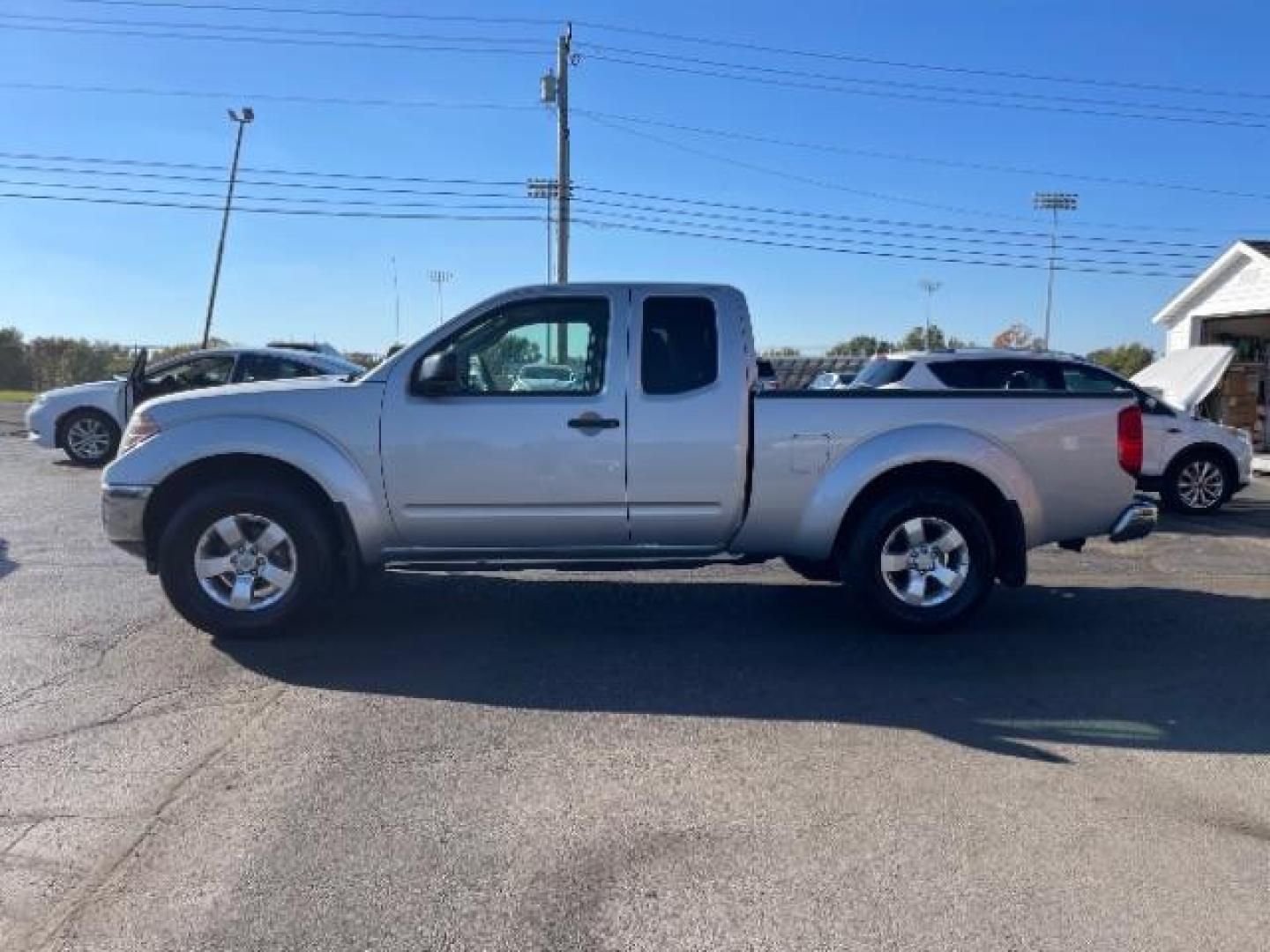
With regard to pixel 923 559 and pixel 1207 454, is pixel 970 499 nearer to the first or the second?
pixel 923 559

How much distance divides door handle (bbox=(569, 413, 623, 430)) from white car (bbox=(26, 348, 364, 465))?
8.58 m

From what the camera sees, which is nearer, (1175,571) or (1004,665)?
(1004,665)

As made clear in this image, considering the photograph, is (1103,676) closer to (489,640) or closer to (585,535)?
(585,535)

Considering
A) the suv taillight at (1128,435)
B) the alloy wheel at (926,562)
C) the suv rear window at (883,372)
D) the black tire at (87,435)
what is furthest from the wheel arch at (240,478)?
the black tire at (87,435)

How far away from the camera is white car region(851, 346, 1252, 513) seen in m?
11.0

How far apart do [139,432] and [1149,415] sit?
1021 cm

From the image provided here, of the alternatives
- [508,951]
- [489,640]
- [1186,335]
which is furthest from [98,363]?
[508,951]

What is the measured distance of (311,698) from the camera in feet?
16.0

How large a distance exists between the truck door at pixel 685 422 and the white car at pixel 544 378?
1.24 ft

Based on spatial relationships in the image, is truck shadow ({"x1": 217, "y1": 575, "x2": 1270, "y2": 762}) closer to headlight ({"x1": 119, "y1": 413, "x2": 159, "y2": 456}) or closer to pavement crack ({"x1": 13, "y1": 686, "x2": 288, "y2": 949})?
pavement crack ({"x1": 13, "y1": 686, "x2": 288, "y2": 949})

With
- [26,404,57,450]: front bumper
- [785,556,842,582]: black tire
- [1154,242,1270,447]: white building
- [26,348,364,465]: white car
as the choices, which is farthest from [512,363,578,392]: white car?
[1154,242,1270,447]: white building

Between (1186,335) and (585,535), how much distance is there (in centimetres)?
2169

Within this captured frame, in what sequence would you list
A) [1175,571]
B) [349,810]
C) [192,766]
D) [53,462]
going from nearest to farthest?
[349,810] → [192,766] → [1175,571] → [53,462]

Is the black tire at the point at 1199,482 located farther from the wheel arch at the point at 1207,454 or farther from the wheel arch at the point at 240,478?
the wheel arch at the point at 240,478
